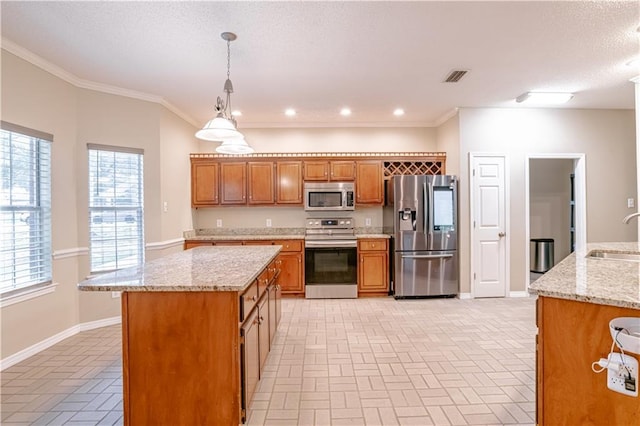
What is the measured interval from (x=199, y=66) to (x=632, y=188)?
239 inches

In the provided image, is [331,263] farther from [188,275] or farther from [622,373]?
[622,373]

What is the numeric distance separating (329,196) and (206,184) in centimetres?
199

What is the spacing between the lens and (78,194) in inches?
133

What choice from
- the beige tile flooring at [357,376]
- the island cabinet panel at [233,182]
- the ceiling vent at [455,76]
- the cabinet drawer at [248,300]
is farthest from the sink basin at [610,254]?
the island cabinet panel at [233,182]

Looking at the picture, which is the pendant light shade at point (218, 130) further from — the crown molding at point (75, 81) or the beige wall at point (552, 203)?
the beige wall at point (552, 203)

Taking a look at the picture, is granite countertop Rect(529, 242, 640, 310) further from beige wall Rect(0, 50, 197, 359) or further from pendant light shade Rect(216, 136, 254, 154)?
beige wall Rect(0, 50, 197, 359)

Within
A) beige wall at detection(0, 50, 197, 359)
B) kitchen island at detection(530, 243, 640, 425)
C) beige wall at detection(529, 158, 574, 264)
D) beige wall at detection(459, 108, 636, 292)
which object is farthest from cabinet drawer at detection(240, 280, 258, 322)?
beige wall at detection(529, 158, 574, 264)

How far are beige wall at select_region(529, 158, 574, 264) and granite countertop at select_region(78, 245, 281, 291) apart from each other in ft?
19.2

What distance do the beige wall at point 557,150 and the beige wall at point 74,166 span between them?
13.6 ft

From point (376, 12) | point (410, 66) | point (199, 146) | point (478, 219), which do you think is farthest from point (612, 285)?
point (199, 146)

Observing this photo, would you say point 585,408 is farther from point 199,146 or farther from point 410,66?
point 199,146

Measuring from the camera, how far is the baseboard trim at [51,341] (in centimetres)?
261

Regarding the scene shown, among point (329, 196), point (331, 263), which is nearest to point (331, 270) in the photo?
point (331, 263)

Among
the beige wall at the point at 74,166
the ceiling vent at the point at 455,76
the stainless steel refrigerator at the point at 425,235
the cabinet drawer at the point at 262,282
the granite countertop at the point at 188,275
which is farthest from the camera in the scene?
the stainless steel refrigerator at the point at 425,235
